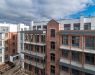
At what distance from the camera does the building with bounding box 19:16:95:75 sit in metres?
24.0

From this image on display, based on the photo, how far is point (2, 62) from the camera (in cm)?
4788

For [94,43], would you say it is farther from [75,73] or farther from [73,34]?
[75,73]

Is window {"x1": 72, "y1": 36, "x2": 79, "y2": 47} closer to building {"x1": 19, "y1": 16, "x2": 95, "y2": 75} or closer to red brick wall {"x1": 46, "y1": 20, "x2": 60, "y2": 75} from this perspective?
building {"x1": 19, "y1": 16, "x2": 95, "y2": 75}

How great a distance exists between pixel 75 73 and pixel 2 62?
104 feet

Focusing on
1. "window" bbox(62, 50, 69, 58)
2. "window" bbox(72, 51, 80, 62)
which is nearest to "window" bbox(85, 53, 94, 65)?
"window" bbox(72, 51, 80, 62)

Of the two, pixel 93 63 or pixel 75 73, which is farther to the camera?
pixel 75 73

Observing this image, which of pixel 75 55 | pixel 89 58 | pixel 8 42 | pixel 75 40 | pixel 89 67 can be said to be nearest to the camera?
pixel 89 67

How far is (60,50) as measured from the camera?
94.6ft

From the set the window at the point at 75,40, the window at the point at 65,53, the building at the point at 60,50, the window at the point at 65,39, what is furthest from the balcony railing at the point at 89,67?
the window at the point at 65,39

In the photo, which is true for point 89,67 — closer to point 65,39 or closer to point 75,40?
point 75,40

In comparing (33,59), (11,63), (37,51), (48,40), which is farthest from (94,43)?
(11,63)

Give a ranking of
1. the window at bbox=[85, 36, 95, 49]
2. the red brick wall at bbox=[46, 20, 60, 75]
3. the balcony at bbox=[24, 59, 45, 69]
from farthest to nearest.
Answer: the balcony at bbox=[24, 59, 45, 69] < the red brick wall at bbox=[46, 20, 60, 75] < the window at bbox=[85, 36, 95, 49]

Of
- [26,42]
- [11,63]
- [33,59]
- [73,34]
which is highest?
[73,34]

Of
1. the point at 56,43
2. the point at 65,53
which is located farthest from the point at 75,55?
the point at 56,43
